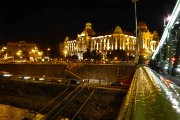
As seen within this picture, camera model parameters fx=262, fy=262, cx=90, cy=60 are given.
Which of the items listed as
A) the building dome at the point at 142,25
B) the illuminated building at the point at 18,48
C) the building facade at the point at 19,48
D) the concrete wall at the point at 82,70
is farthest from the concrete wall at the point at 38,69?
the illuminated building at the point at 18,48

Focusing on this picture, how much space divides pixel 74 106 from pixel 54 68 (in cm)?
4290

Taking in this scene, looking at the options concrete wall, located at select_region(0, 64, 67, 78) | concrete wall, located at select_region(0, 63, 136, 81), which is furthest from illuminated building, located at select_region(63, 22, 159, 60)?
concrete wall, located at select_region(0, 63, 136, 81)

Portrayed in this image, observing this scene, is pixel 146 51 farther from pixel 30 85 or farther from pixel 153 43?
pixel 30 85

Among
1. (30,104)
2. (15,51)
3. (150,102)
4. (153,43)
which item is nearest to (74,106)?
(30,104)

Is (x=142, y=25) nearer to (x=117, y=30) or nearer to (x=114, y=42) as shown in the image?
(x=117, y=30)

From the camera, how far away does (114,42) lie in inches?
4636

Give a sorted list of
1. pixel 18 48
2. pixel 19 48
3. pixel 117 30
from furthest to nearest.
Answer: pixel 19 48
pixel 18 48
pixel 117 30

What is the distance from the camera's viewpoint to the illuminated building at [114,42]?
117062mm

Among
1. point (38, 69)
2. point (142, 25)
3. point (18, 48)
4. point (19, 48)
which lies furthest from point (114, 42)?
point (18, 48)

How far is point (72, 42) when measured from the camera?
145m

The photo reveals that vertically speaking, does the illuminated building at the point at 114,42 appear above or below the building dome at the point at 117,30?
below

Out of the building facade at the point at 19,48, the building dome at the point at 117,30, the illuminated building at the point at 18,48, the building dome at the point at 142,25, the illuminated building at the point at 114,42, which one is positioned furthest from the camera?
the illuminated building at the point at 18,48

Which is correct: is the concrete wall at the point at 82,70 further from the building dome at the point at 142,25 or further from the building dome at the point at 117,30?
the building dome at the point at 142,25

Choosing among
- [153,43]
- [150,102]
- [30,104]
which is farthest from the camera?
[153,43]
